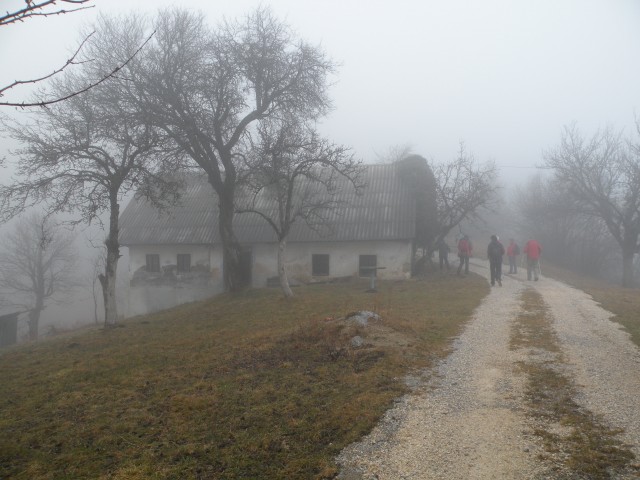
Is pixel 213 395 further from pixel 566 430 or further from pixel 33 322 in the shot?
pixel 33 322

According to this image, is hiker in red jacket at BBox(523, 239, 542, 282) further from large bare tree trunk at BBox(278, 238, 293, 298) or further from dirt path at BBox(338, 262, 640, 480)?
dirt path at BBox(338, 262, 640, 480)

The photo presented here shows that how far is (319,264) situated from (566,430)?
20027mm

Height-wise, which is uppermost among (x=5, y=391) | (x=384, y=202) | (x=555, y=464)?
(x=384, y=202)

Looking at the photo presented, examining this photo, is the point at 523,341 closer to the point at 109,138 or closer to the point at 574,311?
the point at 574,311

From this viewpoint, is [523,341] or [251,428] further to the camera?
[523,341]

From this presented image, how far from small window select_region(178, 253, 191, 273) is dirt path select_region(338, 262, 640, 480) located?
19049 mm

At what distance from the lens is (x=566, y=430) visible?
18.6 ft

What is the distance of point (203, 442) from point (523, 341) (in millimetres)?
7005

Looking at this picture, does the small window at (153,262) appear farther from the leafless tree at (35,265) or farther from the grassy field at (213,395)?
the leafless tree at (35,265)

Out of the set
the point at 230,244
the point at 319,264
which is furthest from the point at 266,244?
the point at 230,244

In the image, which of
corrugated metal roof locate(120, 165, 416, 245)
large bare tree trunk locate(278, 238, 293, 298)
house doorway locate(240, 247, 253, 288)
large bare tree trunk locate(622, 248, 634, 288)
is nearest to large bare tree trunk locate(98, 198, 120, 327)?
large bare tree trunk locate(278, 238, 293, 298)

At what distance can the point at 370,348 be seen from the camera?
973 centimetres

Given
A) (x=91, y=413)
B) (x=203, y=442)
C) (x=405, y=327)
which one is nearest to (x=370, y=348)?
(x=405, y=327)

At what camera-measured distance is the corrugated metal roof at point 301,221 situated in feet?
82.0
